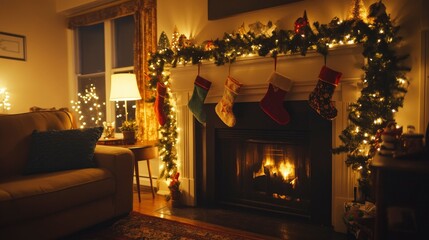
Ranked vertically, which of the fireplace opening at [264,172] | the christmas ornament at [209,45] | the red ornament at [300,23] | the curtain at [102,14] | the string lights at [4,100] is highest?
the curtain at [102,14]

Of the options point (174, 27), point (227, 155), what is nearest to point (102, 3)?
point (174, 27)

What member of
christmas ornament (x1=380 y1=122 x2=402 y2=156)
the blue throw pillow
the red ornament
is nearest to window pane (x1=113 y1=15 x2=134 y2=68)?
the blue throw pillow

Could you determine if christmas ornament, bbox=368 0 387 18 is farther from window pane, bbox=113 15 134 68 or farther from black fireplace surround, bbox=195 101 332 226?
window pane, bbox=113 15 134 68

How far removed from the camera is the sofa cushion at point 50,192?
1.80 meters

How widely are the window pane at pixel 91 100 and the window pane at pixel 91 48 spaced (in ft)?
0.51

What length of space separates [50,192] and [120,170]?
0.58 m

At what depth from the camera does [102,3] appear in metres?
4.19

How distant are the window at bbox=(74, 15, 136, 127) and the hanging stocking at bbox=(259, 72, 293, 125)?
2287 mm

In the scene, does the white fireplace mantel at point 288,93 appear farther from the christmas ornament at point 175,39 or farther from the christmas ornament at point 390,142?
the christmas ornament at point 390,142

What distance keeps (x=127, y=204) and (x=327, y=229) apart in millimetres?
1623

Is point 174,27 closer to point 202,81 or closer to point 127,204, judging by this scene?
point 202,81

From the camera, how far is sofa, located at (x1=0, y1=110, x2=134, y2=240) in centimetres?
188

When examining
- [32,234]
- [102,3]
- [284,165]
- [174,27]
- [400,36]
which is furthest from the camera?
[102,3]

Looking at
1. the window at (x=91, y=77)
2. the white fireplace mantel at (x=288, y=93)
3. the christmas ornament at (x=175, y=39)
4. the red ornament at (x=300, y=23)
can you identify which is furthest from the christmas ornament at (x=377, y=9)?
the window at (x=91, y=77)
